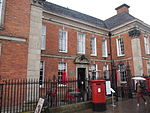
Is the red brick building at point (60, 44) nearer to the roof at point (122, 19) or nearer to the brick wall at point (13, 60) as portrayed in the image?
the brick wall at point (13, 60)

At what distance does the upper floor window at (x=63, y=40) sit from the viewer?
44.1 ft

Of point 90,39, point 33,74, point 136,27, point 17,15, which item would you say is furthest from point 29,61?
point 136,27

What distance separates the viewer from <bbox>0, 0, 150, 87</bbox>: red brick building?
24.2 ft

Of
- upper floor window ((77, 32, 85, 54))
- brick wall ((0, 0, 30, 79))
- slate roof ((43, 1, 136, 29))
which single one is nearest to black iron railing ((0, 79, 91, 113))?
brick wall ((0, 0, 30, 79))

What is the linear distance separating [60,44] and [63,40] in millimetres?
673

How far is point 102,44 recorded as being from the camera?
1783 centimetres

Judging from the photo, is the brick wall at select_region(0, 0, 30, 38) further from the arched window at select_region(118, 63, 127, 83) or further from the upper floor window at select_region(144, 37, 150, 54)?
the upper floor window at select_region(144, 37, 150, 54)

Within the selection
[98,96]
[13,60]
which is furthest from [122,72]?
[13,60]

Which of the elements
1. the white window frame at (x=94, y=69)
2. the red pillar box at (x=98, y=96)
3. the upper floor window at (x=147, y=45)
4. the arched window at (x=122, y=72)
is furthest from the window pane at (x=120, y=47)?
the red pillar box at (x=98, y=96)

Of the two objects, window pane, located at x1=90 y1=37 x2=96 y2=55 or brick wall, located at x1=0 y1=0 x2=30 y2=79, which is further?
window pane, located at x1=90 y1=37 x2=96 y2=55

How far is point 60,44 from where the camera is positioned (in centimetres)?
1337

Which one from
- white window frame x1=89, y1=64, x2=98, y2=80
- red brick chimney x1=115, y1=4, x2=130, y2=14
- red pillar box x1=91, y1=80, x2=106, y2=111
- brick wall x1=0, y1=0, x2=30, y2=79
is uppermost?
red brick chimney x1=115, y1=4, x2=130, y2=14

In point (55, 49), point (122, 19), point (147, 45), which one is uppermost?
point (122, 19)

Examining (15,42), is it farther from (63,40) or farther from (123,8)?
(123,8)
